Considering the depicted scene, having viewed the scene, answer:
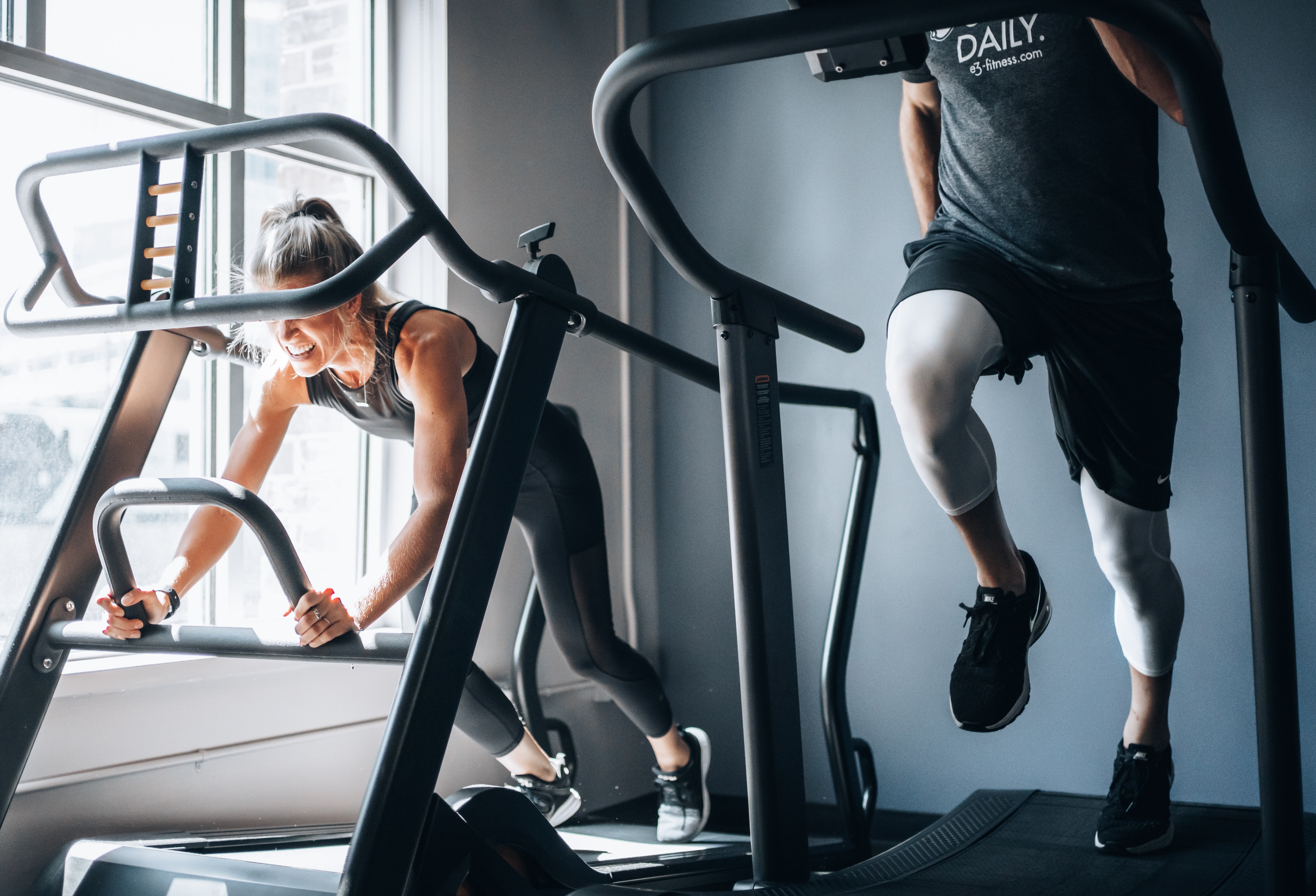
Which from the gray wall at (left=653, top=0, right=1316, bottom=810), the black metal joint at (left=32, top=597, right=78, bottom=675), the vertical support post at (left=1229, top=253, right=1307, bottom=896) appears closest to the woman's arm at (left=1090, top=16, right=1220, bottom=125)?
the vertical support post at (left=1229, top=253, right=1307, bottom=896)

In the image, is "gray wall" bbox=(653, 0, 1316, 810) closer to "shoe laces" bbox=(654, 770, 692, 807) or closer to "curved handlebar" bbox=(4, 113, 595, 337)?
"shoe laces" bbox=(654, 770, 692, 807)

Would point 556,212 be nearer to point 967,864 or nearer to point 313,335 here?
point 313,335

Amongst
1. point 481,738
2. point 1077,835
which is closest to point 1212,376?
point 1077,835

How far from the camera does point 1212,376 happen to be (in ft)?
8.87

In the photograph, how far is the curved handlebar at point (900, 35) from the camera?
834 mm

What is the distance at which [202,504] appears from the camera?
1225 mm

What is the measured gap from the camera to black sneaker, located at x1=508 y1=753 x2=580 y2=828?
2.39 m

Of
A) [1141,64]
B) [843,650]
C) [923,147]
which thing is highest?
[923,147]

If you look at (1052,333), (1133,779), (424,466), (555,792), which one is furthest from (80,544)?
(1133,779)

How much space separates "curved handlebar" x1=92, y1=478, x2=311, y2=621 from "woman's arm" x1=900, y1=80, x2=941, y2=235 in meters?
1.27

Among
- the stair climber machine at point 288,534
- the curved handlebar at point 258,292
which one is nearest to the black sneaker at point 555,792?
the stair climber machine at point 288,534

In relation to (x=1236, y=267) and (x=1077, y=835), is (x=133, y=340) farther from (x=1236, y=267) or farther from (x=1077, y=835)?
(x=1077, y=835)

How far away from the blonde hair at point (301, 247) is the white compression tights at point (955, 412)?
0.83m

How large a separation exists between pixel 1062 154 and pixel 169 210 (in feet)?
7.44
